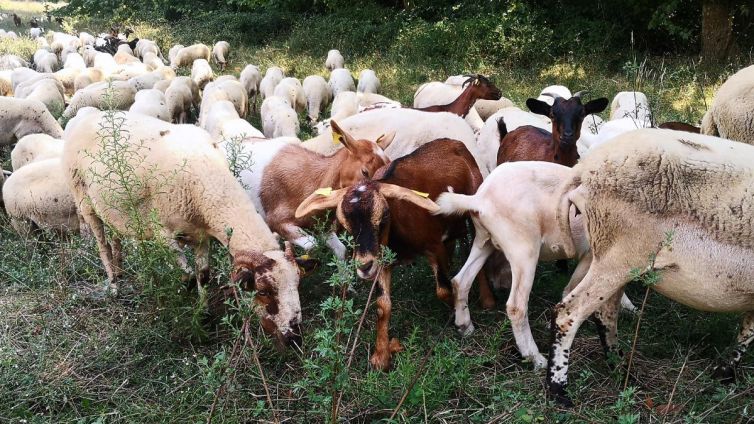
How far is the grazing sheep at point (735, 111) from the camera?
261 inches

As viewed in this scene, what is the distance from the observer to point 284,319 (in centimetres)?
485

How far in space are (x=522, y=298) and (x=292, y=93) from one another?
28.1 ft

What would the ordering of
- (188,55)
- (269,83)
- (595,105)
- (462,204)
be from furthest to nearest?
(188,55)
(269,83)
(595,105)
(462,204)

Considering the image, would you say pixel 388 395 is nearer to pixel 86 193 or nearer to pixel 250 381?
pixel 250 381

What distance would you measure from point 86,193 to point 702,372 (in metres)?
5.14

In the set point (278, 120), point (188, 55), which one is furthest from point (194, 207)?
point (188, 55)

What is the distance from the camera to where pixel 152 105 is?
36.9ft

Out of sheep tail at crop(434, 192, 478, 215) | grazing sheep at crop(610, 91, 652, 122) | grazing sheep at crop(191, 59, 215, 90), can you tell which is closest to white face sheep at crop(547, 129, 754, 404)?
sheep tail at crop(434, 192, 478, 215)

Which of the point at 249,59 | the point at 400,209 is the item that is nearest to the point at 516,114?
the point at 400,209

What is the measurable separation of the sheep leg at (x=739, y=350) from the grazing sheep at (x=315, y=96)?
30.1 feet

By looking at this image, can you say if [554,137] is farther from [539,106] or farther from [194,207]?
[194,207]

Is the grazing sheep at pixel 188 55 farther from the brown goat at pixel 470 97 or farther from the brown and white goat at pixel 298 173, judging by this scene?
the brown and white goat at pixel 298 173

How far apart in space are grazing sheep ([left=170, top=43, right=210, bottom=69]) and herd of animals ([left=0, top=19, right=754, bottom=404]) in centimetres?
1099

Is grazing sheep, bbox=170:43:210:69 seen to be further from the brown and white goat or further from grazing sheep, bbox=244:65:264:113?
the brown and white goat
